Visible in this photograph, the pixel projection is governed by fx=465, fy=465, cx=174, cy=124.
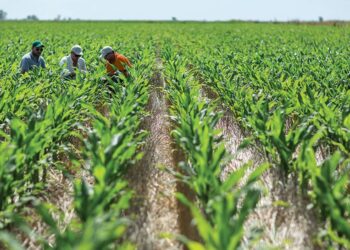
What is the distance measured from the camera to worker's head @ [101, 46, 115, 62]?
7.13 meters

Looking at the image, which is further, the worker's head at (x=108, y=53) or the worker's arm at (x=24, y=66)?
the worker's arm at (x=24, y=66)

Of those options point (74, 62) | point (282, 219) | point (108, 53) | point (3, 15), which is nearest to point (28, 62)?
point (74, 62)

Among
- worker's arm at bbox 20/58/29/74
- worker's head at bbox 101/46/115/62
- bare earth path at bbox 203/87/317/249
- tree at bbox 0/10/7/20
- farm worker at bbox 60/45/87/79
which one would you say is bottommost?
bare earth path at bbox 203/87/317/249

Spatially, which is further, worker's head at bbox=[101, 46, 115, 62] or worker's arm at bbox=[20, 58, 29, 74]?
worker's arm at bbox=[20, 58, 29, 74]

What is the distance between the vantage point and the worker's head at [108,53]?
7.13 meters

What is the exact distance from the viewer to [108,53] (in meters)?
7.18

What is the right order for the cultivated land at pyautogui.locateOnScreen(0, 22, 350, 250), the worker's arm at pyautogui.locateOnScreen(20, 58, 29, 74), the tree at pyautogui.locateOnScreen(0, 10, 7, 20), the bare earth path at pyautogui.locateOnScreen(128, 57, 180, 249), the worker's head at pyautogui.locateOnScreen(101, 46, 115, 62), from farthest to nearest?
the tree at pyautogui.locateOnScreen(0, 10, 7, 20), the worker's arm at pyautogui.locateOnScreen(20, 58, 29, 74), the worker's head at pyautogui.locateOnScreen(101, 46, 115, 62), the bare earth path at pyautogui.locateOnScreen(128, 57, 180, 249), the cultivated land at pyautogui.locateOnScreen(0, 22, 350, 250)

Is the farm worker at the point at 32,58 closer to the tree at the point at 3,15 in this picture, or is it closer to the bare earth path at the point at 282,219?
the bare earth path at the point at 282,219

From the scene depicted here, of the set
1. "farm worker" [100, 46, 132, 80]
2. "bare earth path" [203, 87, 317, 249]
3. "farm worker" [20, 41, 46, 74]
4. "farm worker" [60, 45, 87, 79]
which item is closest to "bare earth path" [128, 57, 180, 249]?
"bare earth path" [203, 87, 317, 249]

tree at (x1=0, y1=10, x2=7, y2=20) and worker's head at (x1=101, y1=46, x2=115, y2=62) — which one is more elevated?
tree at (x1=0, y1=10, x2=7, y2=20)

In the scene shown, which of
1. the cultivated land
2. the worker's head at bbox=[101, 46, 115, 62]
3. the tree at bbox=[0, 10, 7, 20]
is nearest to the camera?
the cultivated land

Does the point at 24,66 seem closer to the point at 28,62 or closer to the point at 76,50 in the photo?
the point at 28,62

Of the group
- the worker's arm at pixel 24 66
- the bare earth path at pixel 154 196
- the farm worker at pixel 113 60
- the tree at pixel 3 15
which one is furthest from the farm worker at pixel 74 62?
the tree at pixel 3 15

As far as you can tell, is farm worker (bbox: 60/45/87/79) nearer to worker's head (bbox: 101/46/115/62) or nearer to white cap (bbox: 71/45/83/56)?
white cap (bbox: 71/45/83/56)
